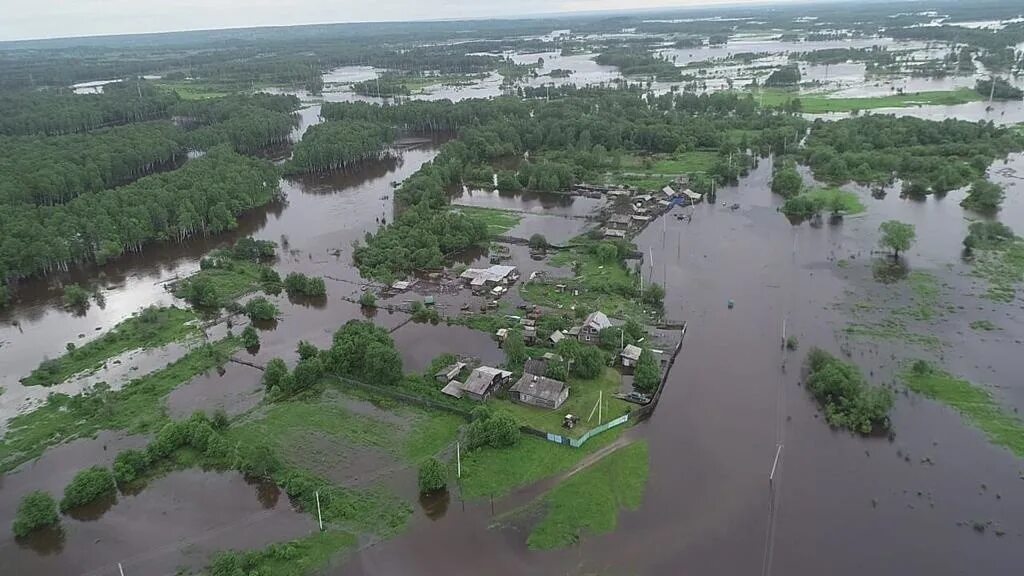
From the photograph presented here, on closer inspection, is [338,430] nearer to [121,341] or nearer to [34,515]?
[34,515]

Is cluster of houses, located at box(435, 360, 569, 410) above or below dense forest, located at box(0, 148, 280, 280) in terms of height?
below

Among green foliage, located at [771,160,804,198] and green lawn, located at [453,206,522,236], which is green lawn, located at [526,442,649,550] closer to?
green lawn, located at [453,206,522,236]

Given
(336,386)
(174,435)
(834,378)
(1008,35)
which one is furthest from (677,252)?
(1008,35)

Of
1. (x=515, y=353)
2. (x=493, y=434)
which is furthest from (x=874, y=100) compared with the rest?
(x=493, y=434)

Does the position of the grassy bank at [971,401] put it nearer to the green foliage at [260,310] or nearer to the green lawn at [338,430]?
the green lawn at [338,430]

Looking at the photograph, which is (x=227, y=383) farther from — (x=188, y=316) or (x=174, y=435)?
(x=188, y=316)

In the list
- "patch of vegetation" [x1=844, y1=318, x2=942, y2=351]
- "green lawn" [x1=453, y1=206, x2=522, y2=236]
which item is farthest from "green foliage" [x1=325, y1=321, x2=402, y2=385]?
"patch of vegetation" [x1=844, y1=318, x2=942, y2=351]

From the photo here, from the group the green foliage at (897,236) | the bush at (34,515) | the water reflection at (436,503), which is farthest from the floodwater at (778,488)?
the bush at (34,515)
